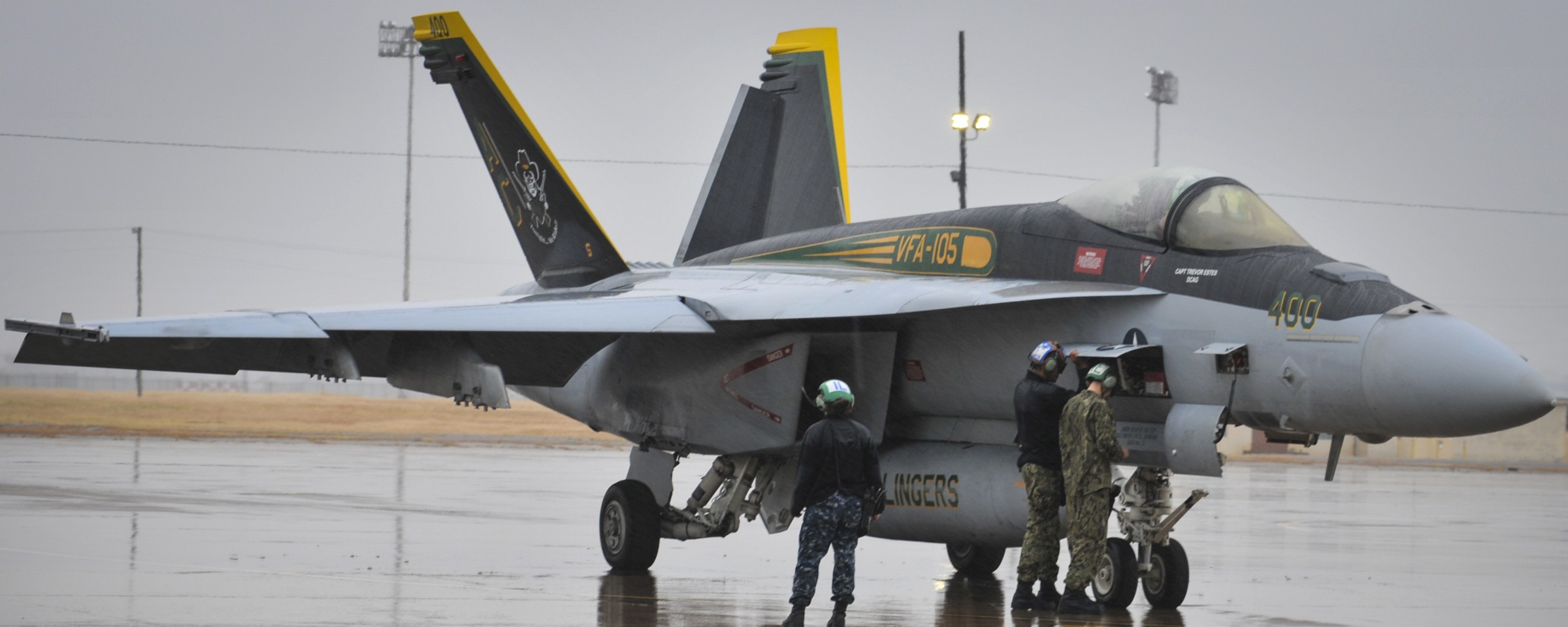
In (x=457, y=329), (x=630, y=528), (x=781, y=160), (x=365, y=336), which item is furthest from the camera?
(x=781, y=160)

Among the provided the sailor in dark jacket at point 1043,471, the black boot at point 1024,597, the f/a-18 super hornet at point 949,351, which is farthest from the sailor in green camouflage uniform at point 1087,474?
the f/a-18 super hornet at point 949,351

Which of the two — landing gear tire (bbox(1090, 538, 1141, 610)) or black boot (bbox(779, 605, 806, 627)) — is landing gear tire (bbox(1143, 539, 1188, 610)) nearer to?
landing gear tire (bbox(1090, 538, 1141, 610))

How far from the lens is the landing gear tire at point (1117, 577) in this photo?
9016mm

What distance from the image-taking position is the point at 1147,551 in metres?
9.15

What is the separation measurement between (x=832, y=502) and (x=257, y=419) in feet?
122

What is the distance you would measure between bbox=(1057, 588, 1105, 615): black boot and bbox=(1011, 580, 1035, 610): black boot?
0.82 feet

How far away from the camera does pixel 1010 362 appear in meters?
9.72

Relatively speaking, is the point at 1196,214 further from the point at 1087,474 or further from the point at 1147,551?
the point at 1147,551

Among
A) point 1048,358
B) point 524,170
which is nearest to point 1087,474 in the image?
point 1048,358

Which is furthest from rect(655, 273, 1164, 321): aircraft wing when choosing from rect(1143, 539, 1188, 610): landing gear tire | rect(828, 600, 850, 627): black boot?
rect(828, 600, 850, 627): black boot

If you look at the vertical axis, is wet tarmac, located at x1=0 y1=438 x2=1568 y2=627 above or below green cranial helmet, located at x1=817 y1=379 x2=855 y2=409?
below

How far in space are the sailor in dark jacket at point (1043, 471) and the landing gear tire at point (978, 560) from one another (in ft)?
7.97

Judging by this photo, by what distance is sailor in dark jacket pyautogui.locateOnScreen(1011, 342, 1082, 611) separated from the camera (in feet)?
29.0

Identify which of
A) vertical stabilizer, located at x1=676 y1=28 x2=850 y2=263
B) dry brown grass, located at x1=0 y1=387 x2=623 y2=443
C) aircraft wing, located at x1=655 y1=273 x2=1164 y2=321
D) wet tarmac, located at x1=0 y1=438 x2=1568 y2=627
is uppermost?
vertical stabilizer, located at x1=676 y1=28 x2=850 y2=263
